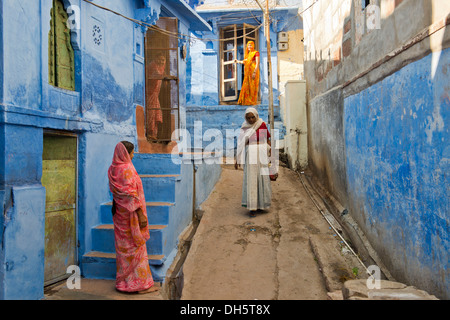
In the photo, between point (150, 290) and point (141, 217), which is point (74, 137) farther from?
point (150, 290)

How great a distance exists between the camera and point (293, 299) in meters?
3.59

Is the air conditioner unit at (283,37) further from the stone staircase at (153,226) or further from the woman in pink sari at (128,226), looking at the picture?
the woman in pink sari at (128,226)

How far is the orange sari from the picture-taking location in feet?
34.3

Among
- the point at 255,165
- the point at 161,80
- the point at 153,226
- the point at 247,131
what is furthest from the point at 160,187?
the point at 161,80

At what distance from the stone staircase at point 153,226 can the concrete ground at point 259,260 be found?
22 cm

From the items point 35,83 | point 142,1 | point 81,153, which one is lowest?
point 81,153

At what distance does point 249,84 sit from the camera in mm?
10531

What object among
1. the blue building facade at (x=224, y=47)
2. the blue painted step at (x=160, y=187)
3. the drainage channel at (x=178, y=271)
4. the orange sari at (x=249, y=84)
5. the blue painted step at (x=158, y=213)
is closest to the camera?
the drainage channel at (x=178, y=271)

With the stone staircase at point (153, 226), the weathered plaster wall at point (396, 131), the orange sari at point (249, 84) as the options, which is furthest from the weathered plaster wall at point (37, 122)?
the orange sari at point (249, 84)

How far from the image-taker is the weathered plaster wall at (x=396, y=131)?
2.67 meters

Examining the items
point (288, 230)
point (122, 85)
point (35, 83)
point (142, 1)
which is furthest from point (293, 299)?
point (142, 1)

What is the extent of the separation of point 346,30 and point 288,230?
2.84 metres

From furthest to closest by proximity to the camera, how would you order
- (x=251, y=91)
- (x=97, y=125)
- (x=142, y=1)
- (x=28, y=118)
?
1. (x=251, y=91)
2. (x=142, y=1)
3. (x=97, y=125)
4. (x=28, y=118)

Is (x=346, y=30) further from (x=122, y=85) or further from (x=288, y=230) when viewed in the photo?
(x=122, y=85)
